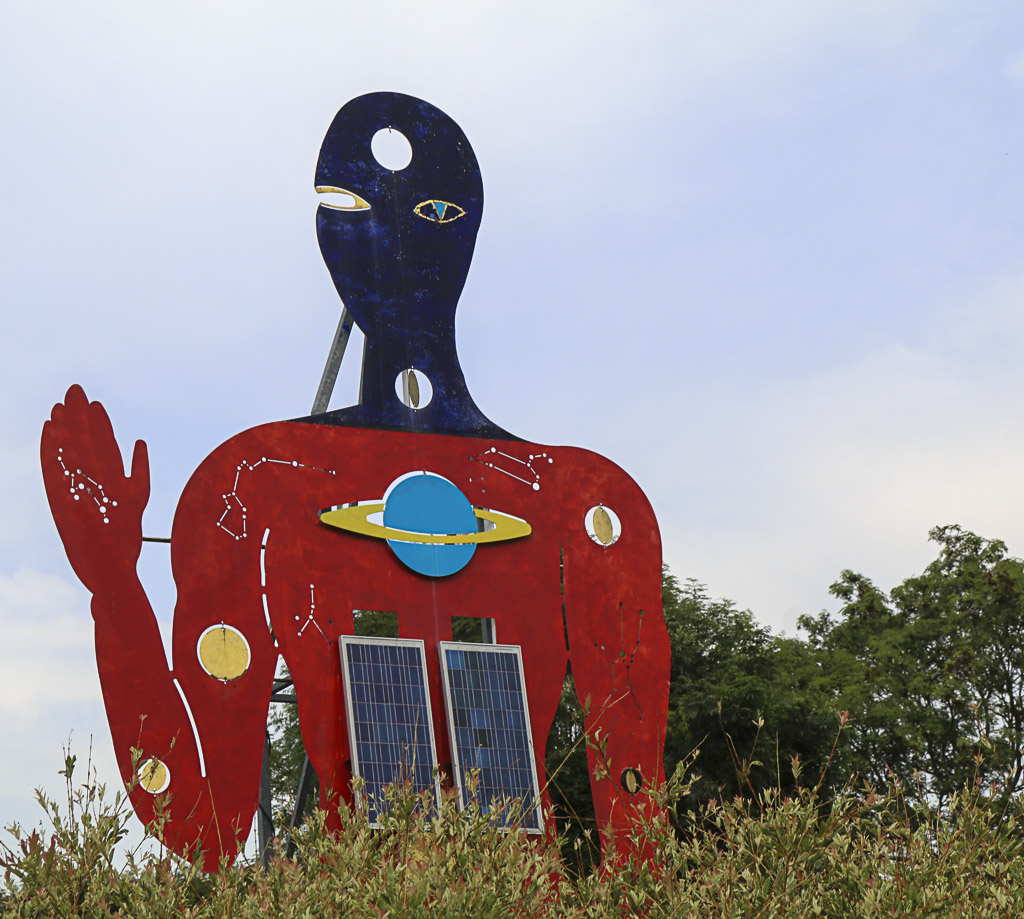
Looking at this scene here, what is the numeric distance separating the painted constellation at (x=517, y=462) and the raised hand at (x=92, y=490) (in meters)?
3.54

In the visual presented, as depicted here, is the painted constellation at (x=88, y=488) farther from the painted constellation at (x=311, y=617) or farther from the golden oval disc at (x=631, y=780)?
the golden oval disc at (x=631, y=780)

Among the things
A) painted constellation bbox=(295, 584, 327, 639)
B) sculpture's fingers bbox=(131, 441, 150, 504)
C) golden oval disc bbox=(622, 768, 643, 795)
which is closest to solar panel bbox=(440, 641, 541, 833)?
golden oval disc bbox=(622, 768, 643, 795)

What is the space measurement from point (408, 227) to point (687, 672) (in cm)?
1502

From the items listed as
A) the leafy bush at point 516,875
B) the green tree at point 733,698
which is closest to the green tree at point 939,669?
the green tree at point 733,698

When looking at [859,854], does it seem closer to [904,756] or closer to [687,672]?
[687,672]

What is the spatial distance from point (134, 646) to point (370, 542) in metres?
2.51

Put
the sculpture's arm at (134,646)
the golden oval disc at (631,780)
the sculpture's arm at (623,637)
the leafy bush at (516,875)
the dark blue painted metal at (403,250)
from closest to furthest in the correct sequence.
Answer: the leafy bush at (516,875), the sculpture's arm at (134,646), the golden oval disc at (631,780), the dark blue painted metal at (403,250), the sculpture's arm at (623,637)

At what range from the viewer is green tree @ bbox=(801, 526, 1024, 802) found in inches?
1115

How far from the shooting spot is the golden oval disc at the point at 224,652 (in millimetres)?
12594

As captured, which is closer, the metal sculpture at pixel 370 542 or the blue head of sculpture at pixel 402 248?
the metal sculpture at pixel 370 542

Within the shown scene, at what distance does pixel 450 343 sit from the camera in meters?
14.6

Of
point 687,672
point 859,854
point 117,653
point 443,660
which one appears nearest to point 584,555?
point 443,660

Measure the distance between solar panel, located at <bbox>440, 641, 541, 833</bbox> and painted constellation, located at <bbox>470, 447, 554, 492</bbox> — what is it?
6.06 feet

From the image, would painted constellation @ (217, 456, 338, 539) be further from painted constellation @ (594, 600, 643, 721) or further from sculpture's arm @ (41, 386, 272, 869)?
painted constellation @ (594, 600, 643, 721)
